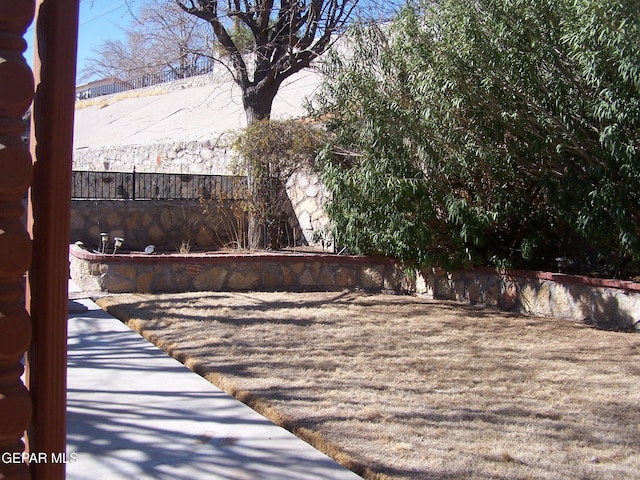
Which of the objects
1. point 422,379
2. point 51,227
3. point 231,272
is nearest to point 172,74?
point 231,272

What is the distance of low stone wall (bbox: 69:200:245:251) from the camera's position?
12.3 metres

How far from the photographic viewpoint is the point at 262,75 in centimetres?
1294

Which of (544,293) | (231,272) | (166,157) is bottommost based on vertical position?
(544,293)

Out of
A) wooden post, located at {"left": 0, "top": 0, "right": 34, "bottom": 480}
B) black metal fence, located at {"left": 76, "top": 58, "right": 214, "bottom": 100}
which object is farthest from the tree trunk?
black metal fence, located at {"left": 76, "top": 58, "right": 214, "bottom": 100}

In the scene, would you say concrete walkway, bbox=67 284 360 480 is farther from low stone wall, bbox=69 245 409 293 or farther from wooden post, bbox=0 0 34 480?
low stone wall, bbox=69 245 409 293

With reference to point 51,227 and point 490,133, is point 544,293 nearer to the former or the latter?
point 490,133

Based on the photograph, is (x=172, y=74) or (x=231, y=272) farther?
(x=172, y=74)

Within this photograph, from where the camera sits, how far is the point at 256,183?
1173cm

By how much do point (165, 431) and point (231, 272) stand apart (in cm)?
593

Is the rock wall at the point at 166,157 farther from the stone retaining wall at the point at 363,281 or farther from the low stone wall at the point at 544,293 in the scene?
the low stone wall at the point at 544,293

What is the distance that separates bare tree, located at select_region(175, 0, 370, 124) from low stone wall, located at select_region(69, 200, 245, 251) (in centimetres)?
206

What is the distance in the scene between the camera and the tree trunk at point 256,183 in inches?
462

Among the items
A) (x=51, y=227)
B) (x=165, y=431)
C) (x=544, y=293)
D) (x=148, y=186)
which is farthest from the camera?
(x=148, y=186)

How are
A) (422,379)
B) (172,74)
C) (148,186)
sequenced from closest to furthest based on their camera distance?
(422,379) < (148,186) < (172,74)
